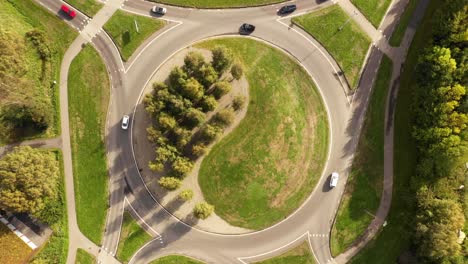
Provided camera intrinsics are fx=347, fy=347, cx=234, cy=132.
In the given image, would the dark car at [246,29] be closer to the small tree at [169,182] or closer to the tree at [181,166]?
the tree at [181,166]

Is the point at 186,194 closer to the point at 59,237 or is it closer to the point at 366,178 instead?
the point at 59,237

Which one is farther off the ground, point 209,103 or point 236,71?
point 236,71

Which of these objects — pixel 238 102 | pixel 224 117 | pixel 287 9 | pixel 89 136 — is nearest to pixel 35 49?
pixel 89 136

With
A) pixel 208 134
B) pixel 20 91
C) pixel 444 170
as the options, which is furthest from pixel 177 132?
pixel 444 170

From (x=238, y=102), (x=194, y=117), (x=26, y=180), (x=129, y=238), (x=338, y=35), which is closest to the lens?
(x=26, y=180)

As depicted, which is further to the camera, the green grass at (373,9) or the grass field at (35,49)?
the green grass at (373,9)

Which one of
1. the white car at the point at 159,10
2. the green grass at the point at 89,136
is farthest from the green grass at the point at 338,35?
the green grass at the point at 89,136

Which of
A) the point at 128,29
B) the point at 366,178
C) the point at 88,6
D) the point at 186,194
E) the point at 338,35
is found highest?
the point at 88,6
